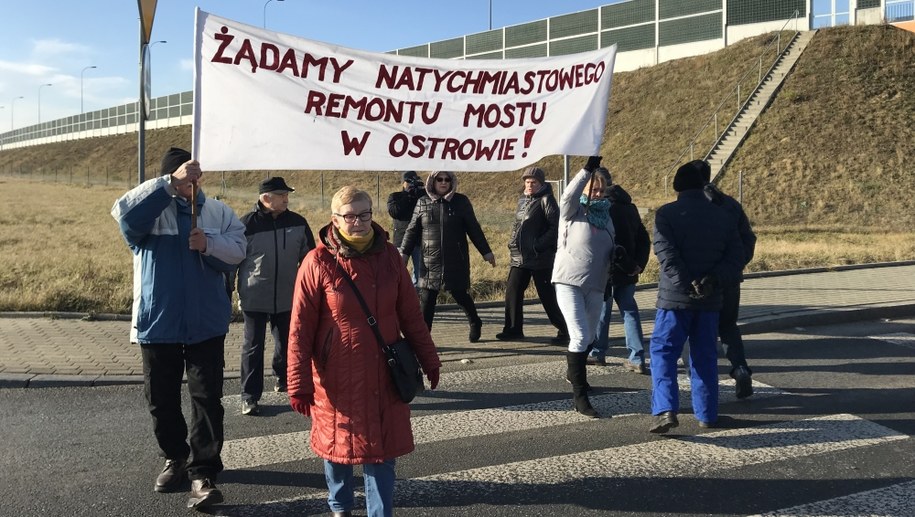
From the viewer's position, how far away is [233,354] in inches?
330

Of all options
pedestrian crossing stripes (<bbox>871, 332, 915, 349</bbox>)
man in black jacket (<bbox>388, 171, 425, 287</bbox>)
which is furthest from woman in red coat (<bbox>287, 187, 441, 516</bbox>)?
pedestrian crossing stripes (<bbox>871, 332, 915, 349</bbox>)

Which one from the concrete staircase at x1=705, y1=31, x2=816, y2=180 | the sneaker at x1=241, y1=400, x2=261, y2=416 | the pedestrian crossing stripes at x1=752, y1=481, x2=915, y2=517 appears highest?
the concrete staircase at x1=705, y1=31, x2=816, y2=180

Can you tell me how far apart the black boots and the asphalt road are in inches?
6.3

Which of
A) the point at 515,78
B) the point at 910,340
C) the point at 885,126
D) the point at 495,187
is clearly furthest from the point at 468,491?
the point at 495,187

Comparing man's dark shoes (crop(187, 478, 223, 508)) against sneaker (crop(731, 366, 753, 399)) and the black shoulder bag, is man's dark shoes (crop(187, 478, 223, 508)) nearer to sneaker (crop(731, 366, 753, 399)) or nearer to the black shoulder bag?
the black shoulder bag

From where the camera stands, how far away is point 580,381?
6.11 meters

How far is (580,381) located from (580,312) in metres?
0.52

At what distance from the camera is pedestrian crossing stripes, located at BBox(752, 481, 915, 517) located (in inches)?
167

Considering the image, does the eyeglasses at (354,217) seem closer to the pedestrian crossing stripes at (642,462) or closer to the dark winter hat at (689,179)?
the pedestrian crossing stripes at (642,462)

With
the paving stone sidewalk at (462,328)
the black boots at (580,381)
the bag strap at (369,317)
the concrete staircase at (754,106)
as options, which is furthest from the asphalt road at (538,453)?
the concrete staircase at (754,106)

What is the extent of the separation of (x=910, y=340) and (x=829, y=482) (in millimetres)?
5168

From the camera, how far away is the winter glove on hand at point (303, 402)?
3.77 m

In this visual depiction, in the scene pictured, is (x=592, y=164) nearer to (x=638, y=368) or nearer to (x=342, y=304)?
(x=638, y=368)

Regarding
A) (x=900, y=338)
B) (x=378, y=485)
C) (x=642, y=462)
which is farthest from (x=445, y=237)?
(x=900, y=338)
